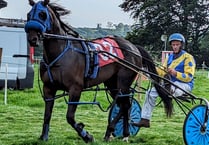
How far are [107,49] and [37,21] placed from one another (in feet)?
4.42

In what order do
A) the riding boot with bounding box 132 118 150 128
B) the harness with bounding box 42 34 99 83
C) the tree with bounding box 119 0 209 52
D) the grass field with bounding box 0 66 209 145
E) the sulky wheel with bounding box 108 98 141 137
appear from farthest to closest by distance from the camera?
the tree with bounding box 119 0 209 52, the sulky wheel with bounding box 108 98 141 137, the riding boot with bounding box 132 118 150 128, the grass field with bounding box 0 66 209 145, the harness with bounding box 42 34 99 83

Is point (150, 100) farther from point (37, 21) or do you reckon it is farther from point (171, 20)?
point (171, 20)

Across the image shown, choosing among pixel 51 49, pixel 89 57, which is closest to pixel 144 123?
pixel 89 57

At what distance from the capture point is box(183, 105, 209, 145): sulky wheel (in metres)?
6.05

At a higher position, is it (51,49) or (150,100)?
(51,49)

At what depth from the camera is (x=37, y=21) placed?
217 inches

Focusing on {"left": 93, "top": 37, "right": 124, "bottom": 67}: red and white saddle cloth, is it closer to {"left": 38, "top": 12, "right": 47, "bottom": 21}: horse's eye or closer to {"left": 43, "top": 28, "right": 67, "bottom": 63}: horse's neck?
{"left": 43, "top": 28, "right": 67, "bottom": 63}: horse's neck

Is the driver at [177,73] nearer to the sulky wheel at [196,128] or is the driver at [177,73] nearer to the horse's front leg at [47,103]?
the sulky wheel at [196,128]

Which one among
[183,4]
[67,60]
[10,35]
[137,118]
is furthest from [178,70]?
[183,4]

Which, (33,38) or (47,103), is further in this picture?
(47,103)

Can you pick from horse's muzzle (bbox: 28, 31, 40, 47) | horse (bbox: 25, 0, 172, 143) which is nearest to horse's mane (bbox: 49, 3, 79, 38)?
horse (bbox: 25, 0, 172, 143)

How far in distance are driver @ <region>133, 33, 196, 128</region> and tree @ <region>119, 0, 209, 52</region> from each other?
36285mm

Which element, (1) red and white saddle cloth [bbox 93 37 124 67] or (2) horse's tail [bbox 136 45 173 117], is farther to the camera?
(2) horse's tail [bbox 136 45 173 117]

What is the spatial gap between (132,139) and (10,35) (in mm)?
9434
